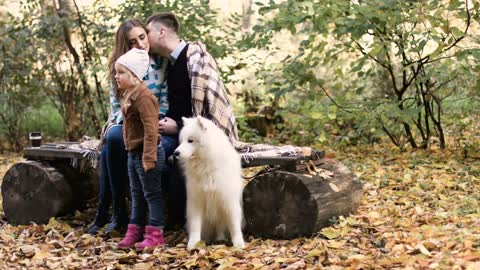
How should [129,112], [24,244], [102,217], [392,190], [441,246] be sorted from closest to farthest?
[441,246], [129,112], [24,244], [102,217], [392,190]

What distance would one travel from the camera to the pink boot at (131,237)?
429 cm

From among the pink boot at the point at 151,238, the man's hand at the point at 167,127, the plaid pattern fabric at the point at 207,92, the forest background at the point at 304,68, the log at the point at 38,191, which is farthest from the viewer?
the forest background at the point at 304,68

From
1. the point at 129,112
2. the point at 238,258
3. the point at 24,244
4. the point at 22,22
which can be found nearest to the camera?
the point at 238,258

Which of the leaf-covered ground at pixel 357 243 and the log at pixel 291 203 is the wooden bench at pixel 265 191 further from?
the leaf-covered ground at pixel 357 243

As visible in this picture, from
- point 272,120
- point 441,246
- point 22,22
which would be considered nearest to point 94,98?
point 22,22

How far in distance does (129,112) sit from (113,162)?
62cm

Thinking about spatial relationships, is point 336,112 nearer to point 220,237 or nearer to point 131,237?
point 220,237

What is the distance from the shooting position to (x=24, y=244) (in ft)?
14.9

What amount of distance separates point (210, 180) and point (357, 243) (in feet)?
3.35

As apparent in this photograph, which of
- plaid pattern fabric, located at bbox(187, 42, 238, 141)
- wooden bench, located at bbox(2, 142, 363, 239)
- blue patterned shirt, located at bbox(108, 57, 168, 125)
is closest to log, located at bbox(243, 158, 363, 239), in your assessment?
Answer: wooden bench, located at bbox(2, 142, 363, 239)

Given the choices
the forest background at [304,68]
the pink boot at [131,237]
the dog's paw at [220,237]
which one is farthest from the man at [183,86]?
the forest background at [304,68]

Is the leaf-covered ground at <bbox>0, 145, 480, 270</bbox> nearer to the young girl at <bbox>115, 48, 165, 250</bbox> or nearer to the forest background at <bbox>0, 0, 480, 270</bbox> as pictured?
the forest background at <bbox>0, 0, 480, 270</bbox>

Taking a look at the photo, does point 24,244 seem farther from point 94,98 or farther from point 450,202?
point 94,98

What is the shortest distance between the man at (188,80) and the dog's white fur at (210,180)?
1.86 ft
